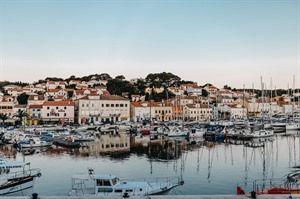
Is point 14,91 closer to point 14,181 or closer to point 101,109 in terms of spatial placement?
point 101,109

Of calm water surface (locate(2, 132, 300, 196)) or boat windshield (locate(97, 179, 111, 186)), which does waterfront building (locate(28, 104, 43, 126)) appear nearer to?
calm water surface (locate(2, 132, 300, 196))

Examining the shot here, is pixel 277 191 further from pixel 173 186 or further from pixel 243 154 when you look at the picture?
pixel 243 154

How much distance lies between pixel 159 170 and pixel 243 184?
7.48m

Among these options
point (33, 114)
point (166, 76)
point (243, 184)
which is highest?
point (166, 76)

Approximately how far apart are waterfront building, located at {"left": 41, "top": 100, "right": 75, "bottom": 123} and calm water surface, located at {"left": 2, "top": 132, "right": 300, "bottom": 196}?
35011 mm

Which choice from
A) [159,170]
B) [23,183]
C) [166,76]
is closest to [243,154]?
[159,170]

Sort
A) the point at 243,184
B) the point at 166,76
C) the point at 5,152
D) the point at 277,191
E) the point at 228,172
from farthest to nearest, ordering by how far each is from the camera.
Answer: the point at 166,76
the point at 5,152
the point at 228,172
the point at 243,184
the point at 277,191

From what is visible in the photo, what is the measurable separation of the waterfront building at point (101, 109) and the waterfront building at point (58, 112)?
211 centimetres

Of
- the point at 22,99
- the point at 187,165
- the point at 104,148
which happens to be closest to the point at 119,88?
the point at 22,99

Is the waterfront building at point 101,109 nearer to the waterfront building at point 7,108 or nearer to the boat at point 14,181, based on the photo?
the waterfront building at point 7,108

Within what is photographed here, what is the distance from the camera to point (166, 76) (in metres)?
140

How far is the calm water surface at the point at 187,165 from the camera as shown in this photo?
24.0 meters

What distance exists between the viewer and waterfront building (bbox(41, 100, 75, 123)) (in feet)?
251

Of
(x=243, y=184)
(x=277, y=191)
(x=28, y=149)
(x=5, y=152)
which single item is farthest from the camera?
(x=28, y=149)
